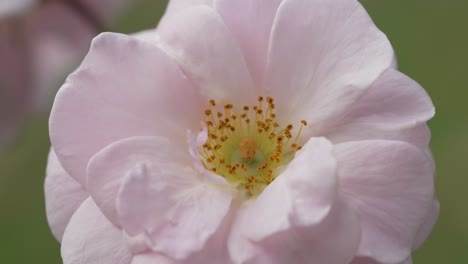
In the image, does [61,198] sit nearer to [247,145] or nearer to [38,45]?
→ [247,145]

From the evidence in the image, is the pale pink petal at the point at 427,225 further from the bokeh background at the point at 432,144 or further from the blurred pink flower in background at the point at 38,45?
the bokeh background at the point at 432,144

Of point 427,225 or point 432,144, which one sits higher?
point 427,225

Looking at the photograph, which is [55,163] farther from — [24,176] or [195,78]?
[24,176]

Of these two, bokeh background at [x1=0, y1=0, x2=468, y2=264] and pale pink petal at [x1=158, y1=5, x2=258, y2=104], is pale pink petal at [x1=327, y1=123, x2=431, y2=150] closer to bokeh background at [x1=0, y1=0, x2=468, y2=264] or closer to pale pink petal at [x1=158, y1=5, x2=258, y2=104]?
pale pink petal at [x1=158, y1=5, x2=258, y2=104]

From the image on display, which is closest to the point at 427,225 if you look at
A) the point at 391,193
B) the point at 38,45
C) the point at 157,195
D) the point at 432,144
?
the point at 391,193

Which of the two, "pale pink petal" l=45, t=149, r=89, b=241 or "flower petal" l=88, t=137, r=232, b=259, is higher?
"flower petal" l=88, t=137, r=232, b=259

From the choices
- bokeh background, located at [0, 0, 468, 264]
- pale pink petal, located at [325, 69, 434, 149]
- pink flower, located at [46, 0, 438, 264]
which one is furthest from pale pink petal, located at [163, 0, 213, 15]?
bokeh background, located at [0, 0, 468, 264]
